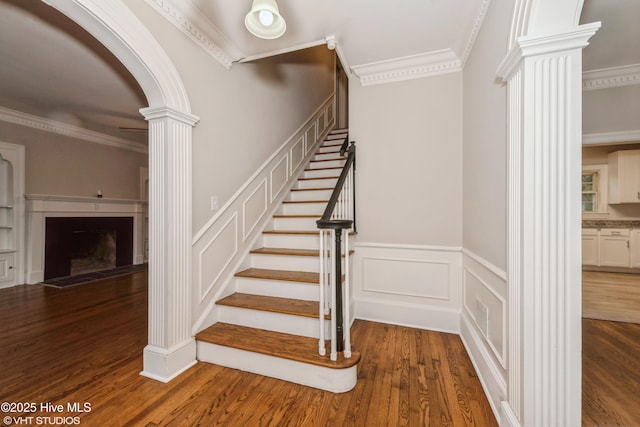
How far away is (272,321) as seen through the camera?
2084 mm

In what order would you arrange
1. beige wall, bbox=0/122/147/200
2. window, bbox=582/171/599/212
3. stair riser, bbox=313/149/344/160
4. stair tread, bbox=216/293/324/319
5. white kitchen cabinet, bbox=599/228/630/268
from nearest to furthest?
stair tread, bbox=216/293/324/319
beige wall, bbox=0/122/147/200
stair riser, bbox=313/149/344/160
white kitchen cabinet, bbox=599/228/630/268
window, bbox=582/171/599/212

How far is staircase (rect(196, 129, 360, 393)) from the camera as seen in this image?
1715 millimetres

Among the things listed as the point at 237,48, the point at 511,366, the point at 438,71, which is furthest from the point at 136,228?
the point at 511,366

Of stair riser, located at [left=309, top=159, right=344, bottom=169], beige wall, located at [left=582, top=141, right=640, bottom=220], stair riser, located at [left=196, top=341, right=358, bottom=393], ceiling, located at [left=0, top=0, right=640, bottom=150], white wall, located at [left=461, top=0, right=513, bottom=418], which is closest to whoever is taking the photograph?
white wall, located at [left=461, top=0, right=513, bottom=418]

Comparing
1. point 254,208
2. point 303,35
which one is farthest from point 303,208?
point 303,35

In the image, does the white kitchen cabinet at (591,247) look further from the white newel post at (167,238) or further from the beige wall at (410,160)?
the white newel post at (167,238)

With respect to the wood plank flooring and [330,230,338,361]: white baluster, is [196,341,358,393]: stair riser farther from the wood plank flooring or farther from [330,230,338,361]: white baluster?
the wood plank flooring

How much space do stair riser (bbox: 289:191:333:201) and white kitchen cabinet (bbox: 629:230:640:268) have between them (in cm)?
559

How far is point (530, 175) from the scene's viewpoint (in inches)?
46.0

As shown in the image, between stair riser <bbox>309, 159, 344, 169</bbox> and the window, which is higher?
stair riser <bbox>309, 159, 344, 169</bbox>

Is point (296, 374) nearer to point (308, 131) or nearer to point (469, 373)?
point (469, 373)

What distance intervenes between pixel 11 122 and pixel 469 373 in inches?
244

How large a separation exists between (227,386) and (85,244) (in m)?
4.73

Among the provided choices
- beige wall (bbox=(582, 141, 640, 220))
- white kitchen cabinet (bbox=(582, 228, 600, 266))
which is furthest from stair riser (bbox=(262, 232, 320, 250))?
beige wall (bbox=(582, 141, 640, 220))
